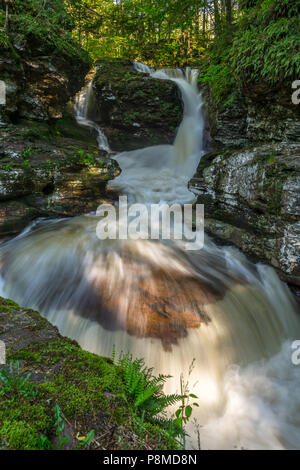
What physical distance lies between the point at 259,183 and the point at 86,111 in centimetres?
951

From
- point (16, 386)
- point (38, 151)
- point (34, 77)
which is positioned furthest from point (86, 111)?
point (16, 386)

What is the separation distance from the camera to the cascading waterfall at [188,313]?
3.06m

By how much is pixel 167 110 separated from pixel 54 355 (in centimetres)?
1110

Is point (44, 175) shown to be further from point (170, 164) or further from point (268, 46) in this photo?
point (268, 46)

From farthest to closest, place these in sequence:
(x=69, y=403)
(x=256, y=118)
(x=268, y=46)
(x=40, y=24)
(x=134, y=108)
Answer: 1. (x=134, y=108)
2. (x=40, y=24)
3. (x=256, y=118)
4. (x=268, y=46)
5. (x=69, y=403)

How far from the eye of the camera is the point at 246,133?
7.05 m

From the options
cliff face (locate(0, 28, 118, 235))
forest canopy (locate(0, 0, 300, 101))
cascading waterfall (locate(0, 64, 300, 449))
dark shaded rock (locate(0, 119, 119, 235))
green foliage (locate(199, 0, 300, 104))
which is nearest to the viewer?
cascading waterfall (locate(0, 64, 300, 449))

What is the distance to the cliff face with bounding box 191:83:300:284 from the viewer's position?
466cm

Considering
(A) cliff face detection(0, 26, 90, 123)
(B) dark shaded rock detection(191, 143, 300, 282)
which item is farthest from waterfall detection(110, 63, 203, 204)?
(A) cliff face detection(0, 26, 90, 123)

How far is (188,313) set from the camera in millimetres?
3795

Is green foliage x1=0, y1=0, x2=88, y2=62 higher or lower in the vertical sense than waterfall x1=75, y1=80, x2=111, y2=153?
higher

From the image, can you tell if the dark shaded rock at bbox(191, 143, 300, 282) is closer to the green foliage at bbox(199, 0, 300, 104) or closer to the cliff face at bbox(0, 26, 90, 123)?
the green foliage at bbox(199, 0, 300, 104)

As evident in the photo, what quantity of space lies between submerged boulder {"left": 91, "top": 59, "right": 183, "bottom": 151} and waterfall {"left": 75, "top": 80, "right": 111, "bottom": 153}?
0.29 meters
